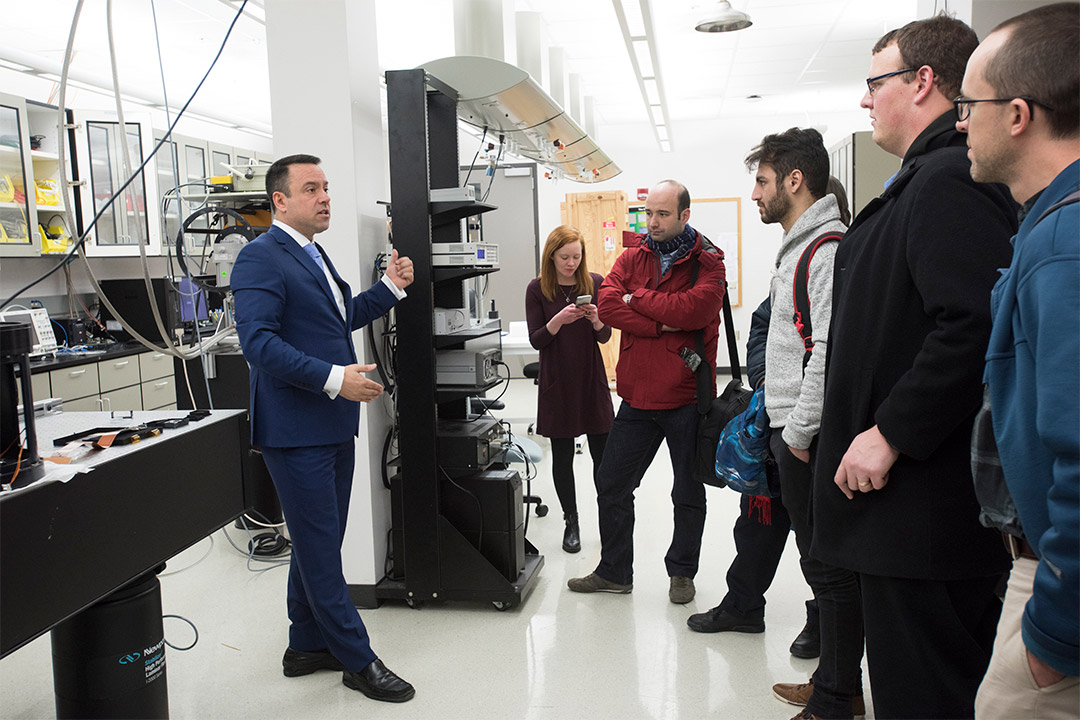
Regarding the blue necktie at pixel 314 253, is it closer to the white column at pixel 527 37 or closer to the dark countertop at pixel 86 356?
the dark countertop at pixel 86 356

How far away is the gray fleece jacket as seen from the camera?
1.78m

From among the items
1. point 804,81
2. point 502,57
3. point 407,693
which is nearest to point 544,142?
point 502,57

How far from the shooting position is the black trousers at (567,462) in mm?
3734

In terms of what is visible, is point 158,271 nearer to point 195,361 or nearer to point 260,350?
point 195,361

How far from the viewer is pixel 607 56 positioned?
626 cm

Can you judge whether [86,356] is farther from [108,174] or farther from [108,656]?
[108,656]

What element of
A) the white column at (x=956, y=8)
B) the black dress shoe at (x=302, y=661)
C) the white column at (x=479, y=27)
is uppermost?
the white column at (x=479, y=27)

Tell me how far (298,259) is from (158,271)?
492cm

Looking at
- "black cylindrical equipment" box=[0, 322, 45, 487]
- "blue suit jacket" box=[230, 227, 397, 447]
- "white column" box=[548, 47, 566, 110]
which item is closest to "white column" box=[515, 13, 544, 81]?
"white column" box=[548, 47, 566, 110]

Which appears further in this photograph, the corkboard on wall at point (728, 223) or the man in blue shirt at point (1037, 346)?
the corkboard on wall at point (728, 223)

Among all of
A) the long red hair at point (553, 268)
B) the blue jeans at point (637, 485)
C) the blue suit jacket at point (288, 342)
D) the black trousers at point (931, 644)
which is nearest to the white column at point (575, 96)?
the long red hair at point (553, 268)

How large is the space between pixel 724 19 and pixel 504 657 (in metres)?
3.82

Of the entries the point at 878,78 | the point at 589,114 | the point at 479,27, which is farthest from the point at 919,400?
the point at 589,114

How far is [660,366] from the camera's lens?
3.00 metres
